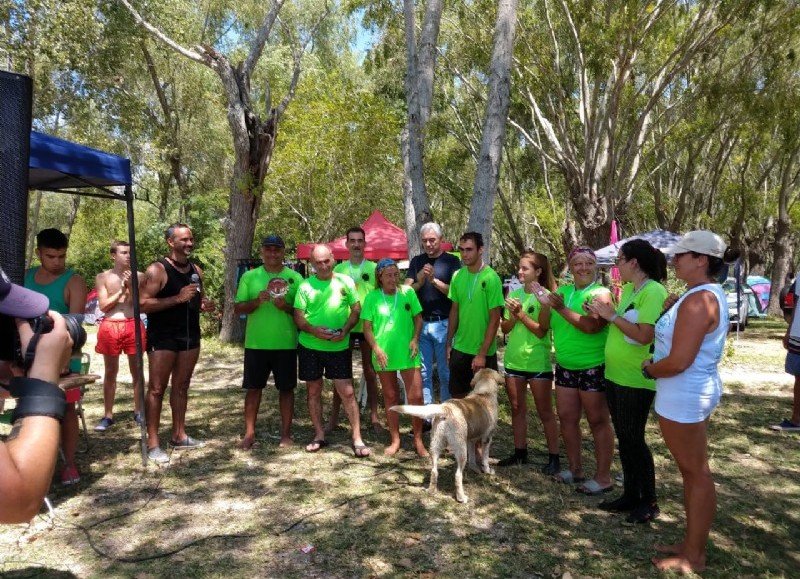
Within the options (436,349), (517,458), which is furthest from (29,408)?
(436,349)

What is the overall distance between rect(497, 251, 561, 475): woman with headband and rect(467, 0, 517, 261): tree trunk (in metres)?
1.80

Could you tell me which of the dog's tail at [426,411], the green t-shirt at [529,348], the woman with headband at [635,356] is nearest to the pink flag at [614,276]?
the green t-shirt at [529,348]

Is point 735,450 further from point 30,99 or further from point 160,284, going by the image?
point 30,99

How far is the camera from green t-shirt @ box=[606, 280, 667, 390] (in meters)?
3.71

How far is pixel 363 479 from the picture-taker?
4691 millimetres

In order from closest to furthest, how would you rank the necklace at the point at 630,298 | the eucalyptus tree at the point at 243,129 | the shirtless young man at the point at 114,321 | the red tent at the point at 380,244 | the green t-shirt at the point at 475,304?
the necklace at the point at 630,298 → the green t-shirt at the point at 475,304 → the shirtless young man at the point at 114,321 → the eucalyptus tree at the point at 243,129 → the red tent at the point at 380,244

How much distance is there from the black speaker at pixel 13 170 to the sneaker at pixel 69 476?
13.0ft

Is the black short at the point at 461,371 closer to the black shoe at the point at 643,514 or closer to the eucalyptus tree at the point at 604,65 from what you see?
the black shoe at the point at 643,514

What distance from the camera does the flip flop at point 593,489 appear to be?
4371mm

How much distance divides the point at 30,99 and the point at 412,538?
10.6 feet

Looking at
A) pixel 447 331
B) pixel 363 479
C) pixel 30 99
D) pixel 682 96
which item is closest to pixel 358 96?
pixel 682 96

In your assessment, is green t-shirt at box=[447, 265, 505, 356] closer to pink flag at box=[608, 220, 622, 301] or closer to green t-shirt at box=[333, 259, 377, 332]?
green t-shirt at box=[333, 259, 377, 332]

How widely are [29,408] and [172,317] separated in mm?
3986

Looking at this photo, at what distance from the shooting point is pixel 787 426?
6336mm
